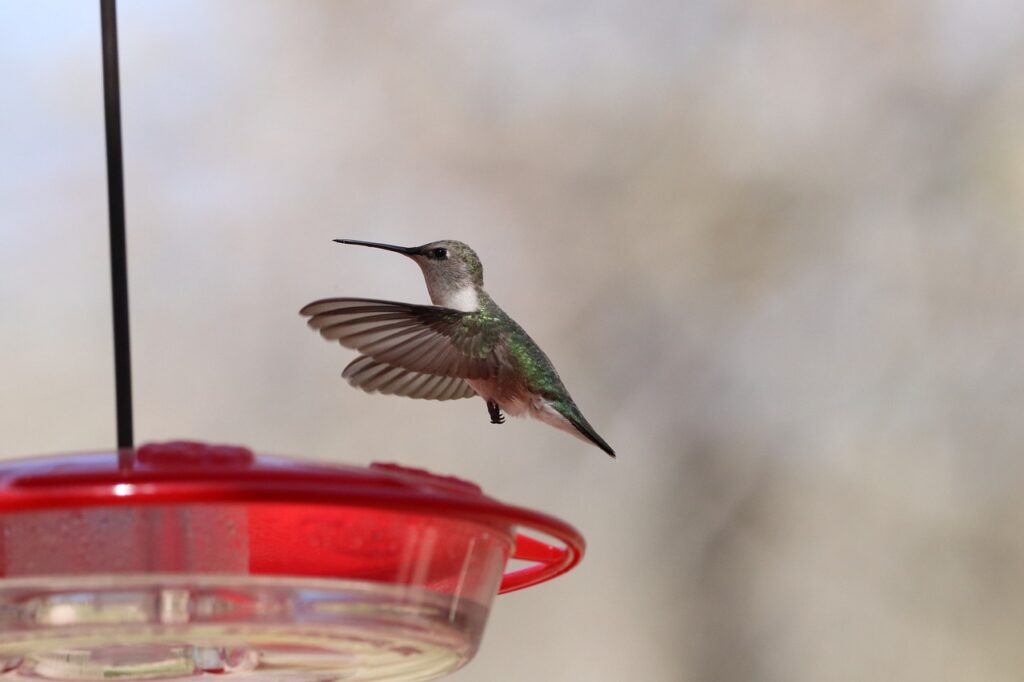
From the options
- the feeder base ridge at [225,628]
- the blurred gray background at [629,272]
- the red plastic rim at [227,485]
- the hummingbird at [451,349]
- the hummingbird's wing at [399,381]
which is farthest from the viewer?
the blurred gray background at [629,272]

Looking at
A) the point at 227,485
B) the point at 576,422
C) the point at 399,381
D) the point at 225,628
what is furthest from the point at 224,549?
the point at 576,422

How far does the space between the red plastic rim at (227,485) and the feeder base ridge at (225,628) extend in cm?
12

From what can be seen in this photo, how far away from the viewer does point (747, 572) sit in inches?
198

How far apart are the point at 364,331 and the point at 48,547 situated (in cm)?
106

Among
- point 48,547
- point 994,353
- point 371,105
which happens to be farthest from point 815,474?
point 48,547

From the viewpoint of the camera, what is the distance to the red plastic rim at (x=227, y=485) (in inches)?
46.1

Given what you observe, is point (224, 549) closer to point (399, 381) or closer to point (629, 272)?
point (399, 381)

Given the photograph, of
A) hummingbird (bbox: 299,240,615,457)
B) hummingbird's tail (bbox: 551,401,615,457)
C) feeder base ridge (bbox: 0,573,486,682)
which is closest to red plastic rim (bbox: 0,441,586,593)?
feeder base ridge (bbox: 0,573,486,682)

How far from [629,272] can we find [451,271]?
2.65 metres

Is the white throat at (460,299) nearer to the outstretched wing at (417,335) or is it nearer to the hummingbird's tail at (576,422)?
the outstretched wing at (417,335)

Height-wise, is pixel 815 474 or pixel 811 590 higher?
pixel 815 474

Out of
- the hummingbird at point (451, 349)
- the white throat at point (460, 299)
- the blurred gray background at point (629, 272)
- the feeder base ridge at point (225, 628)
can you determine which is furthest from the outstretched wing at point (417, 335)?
the blurred gray background at point (629, 272)

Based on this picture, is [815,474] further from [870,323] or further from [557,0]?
[557,0]

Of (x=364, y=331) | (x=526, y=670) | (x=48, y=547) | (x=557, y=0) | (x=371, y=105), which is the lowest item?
(x=526, y=670)
